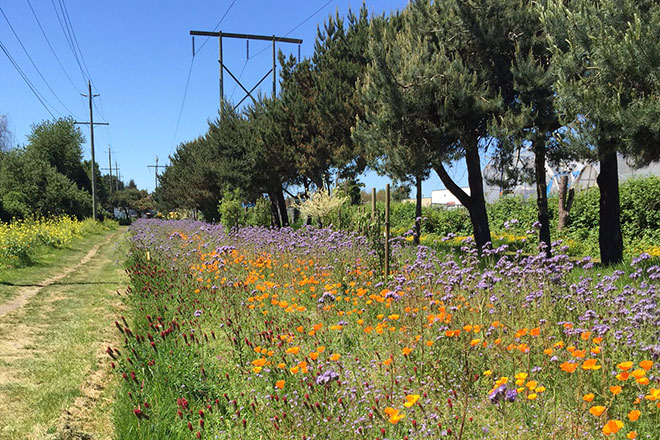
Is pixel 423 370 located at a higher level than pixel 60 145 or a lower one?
lower

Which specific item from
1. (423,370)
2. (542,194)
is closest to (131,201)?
(542,194)

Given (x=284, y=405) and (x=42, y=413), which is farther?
(x=42, y=413)

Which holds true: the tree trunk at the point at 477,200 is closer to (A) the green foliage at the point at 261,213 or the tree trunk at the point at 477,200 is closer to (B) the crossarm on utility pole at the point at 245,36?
(A) the green foliage at the point at 261,213

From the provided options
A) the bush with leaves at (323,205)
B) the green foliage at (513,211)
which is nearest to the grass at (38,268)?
the bush with leaves at (323,205)

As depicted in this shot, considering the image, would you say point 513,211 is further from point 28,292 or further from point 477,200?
point 28,292

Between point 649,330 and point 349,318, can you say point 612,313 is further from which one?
point 349,318

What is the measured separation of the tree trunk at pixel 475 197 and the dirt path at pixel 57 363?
287 inches

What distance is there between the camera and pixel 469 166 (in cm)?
1013

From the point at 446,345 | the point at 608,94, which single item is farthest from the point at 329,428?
the point at 608,94

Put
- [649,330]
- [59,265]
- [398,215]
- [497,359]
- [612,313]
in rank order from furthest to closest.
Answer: [398,215] < [59,265] < [612,313] < [497,359] < [649,330]

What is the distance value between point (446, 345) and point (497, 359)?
386 millimetres

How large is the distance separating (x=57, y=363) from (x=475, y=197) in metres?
8.55

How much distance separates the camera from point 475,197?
9867 millimetres

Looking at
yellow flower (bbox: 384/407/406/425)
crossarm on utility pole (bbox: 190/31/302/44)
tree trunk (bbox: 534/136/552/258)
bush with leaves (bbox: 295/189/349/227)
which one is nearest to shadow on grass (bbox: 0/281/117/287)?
bush with leaves (bbox: 295/189/349/227)
